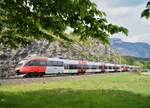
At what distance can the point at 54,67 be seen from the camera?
196ft

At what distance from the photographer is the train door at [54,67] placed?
5743 centimetres

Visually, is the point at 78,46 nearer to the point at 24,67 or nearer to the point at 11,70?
the point at 11,70

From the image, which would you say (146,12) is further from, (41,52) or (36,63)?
(41,52)

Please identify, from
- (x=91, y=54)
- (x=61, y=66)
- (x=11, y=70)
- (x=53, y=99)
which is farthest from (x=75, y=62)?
(x=53, y=99)

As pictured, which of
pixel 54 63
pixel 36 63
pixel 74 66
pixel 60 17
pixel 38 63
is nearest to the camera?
pixel 60 17

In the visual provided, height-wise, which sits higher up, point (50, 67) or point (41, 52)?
point (41, 52)

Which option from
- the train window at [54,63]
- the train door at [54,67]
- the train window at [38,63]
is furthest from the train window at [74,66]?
the train window at [38,63]

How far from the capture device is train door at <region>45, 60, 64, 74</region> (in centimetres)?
5743

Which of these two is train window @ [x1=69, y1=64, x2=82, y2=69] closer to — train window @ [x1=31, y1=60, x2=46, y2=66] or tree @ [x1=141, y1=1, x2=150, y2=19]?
train window @ [x1=31, y1=60, x2=46, y2=66]

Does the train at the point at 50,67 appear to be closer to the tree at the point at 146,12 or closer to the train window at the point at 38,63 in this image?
the train window at the point at 38,63

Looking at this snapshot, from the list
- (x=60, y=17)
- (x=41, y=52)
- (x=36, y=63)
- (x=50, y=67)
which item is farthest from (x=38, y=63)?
(x=60, y=17)

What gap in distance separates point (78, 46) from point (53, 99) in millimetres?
76020

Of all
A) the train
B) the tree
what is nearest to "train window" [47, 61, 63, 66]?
the train

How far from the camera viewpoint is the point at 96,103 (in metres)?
18.9
